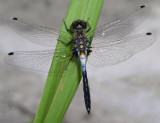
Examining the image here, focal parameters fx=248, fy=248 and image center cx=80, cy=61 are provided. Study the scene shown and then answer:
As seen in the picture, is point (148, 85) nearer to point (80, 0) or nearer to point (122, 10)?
point (122, 10)

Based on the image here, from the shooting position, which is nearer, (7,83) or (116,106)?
A: (116,106)

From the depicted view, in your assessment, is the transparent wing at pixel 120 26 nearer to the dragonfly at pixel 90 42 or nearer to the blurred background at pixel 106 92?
the dragonfly at pixel 90 42

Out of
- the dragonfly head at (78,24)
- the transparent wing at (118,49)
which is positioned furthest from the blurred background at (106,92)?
the dragonfly head at (78,24)

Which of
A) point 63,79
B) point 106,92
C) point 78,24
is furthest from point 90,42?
point 106,92

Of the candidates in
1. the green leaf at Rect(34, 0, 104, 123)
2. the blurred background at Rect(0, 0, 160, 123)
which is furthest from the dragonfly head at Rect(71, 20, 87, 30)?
the blurred background at Rect(0, 0, 160, 123)

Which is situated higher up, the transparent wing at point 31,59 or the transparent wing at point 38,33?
the transparent wing at point 38,33

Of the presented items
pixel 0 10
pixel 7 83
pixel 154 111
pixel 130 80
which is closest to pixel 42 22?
pixel 0 10
